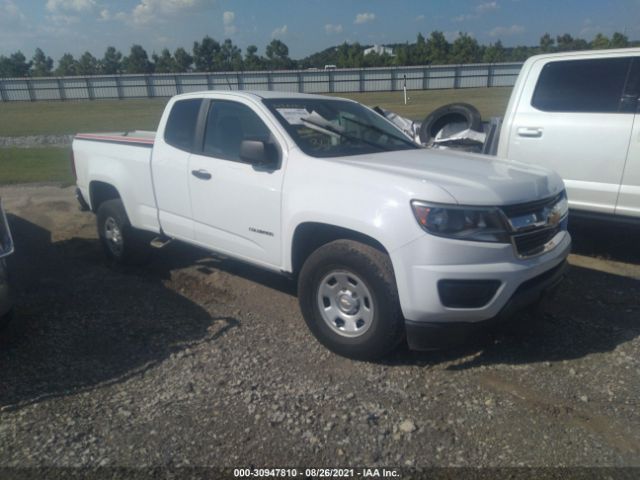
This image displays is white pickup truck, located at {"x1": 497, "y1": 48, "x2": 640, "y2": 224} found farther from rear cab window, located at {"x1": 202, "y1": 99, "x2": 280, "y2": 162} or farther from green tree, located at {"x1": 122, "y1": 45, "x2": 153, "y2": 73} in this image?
green tree, located at {"x1": 122, "y1": 45, "x2": 153, "y2": 73}

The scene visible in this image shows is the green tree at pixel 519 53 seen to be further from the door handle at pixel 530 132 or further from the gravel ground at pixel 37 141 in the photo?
the door handle at pixel 530 132

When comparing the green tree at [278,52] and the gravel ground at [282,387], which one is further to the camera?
the green tree at [278,52]

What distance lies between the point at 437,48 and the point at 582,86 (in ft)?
218

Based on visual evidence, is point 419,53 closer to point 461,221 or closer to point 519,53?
point 519,53

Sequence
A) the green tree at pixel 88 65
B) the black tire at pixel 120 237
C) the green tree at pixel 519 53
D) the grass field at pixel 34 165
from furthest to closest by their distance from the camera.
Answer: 1. the green tree at pixel 88 65
2. the green tree at pixel 519 53
3. the grass field at pixel 34 165
4. the black tire at pixel 120 237

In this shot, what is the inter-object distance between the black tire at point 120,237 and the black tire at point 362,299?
2539 mm

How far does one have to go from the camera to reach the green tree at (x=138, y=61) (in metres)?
76.0

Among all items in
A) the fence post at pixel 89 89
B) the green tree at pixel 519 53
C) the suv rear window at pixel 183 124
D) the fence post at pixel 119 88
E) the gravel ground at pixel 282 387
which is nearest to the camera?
the gravel ground at pixel 282 387

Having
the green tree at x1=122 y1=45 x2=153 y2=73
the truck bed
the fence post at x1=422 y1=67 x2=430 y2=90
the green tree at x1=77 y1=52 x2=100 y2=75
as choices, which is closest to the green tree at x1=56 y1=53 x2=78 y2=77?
the green tree at x1=77 y1=52 x2=100 y2=75

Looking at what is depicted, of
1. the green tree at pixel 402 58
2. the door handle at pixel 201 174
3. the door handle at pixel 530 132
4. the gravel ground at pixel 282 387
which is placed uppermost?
the green tree at pixel 402 58

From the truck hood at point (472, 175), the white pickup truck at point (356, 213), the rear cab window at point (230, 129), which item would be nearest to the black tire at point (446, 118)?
the white pickup truck at point (356, 213)

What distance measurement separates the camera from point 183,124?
4.96 meters

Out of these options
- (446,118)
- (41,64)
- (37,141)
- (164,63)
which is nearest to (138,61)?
(164,63)

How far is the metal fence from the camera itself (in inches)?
1591
